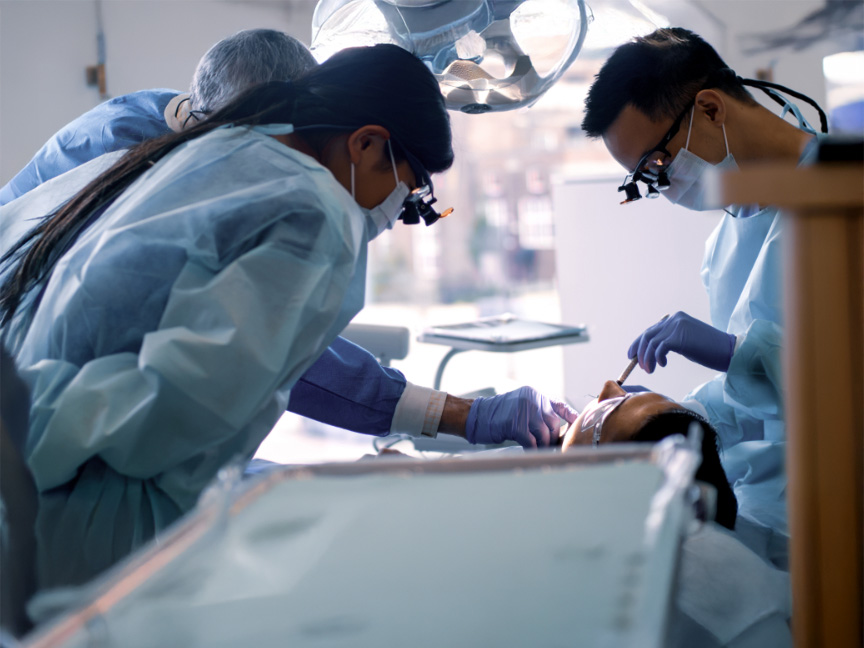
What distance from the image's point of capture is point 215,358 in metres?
1.00

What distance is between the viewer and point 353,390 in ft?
5.58

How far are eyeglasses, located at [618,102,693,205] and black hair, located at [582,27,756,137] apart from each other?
33 millimetres

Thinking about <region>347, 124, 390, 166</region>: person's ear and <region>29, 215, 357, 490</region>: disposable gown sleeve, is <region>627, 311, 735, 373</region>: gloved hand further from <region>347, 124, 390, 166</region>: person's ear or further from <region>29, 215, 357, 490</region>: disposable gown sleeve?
<region>29, 215, 357, 490</region>: disposable gown sleeve

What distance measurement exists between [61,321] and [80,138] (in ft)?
3.39

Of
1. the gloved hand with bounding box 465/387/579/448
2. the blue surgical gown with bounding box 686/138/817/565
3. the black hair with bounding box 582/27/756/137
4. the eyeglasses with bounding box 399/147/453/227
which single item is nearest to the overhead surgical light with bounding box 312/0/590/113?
the black hair with bounding box 582/27/756/137

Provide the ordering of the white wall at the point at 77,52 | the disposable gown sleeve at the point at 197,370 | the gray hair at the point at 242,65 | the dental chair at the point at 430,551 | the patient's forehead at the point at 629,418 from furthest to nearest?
1. the white wall at the point at 77,52
2. the gray hair at the point at 242,65
3. the patient's forehead at the point at 629,418
4. the disposable gown sleeve at the point at 197,370
5. the dental chair at the point at 430,551

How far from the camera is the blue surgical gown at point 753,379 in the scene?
1424 mm

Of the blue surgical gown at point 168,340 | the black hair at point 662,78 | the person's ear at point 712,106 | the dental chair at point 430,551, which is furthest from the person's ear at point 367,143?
the dental chair at point 430,551

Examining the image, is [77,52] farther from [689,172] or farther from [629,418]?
[629,418]

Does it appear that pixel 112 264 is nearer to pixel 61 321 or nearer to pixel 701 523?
pixel 61 321

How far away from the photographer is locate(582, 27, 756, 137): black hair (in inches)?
65.2

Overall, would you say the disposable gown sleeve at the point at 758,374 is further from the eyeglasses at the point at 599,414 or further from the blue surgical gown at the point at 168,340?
the blue surgical gown at the point at 168,340

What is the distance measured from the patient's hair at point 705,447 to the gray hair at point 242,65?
1137 mm

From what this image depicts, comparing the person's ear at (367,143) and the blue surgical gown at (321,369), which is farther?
the blue surgical gown at (321,369)
